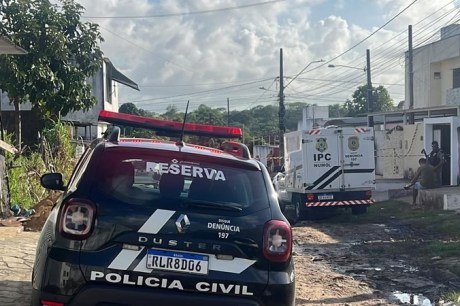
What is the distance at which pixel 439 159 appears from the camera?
19094mm

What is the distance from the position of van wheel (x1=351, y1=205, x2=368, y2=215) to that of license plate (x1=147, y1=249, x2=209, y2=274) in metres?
13.2

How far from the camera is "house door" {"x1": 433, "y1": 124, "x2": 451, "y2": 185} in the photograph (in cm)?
2022

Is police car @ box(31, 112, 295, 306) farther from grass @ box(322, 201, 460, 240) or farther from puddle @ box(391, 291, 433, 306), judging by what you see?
grass @ box(322, 201, 460, 240)

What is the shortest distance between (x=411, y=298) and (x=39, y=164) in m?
9.50

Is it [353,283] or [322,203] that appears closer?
[353,283]

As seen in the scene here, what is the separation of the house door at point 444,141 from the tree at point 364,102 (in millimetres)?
50919

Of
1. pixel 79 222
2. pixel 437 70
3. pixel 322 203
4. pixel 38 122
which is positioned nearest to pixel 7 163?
pixel 38 122

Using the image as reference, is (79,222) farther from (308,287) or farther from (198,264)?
(308,287)

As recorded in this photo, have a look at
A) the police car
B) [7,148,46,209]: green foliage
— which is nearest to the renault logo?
the police car

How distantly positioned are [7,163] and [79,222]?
9668 mm

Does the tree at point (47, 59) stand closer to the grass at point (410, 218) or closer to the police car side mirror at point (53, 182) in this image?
the grass at point (410, 218)

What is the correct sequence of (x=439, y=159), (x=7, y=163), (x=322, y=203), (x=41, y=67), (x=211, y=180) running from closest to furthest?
1. (x=211, y=180)
2. (x=7, y=163)
3. (x=41, y=67)
4. (x=322, y=203)
5. (x=439, y=159)

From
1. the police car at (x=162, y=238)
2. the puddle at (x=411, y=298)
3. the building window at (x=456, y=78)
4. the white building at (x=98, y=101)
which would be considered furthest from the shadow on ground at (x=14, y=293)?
the building window at (x=456, y=78)

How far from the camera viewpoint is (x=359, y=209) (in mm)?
16844
